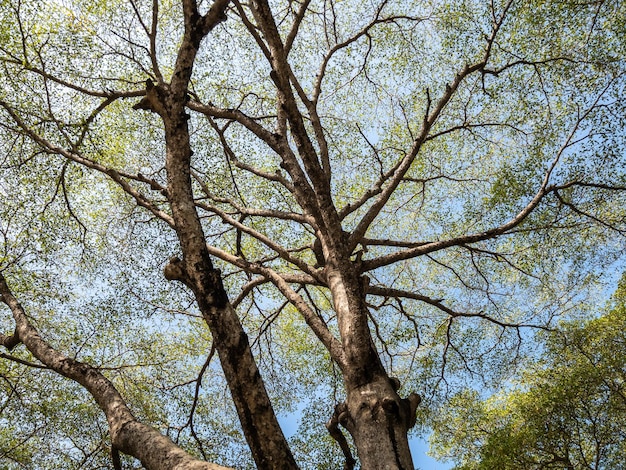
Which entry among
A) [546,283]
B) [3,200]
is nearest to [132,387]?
[3,200]

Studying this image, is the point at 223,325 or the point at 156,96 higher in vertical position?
the point at 156,96

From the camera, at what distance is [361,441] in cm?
433

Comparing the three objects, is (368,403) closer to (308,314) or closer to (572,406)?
(308,314)

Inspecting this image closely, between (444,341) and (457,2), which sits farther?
(444,341)

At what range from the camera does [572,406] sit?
30.7 ft

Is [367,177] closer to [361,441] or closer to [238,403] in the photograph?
[361,441]

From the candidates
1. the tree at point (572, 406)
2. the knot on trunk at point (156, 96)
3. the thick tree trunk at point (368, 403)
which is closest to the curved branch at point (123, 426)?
the thick tree trunk at point (368, 403)

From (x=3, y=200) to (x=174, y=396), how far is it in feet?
17.9

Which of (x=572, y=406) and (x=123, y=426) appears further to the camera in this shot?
(x=572, y=406)

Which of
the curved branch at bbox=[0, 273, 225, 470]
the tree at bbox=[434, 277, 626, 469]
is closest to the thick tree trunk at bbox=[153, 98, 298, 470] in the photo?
the curved branch at bbox=[0, 273, 225, 470]

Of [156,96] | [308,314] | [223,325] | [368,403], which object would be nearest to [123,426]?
[223,325]

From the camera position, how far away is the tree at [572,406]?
30.6 ft

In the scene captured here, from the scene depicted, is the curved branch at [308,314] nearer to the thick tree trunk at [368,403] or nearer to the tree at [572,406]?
the thick tree trunk at [368,403]

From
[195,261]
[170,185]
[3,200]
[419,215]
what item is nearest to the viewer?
[195,261]
